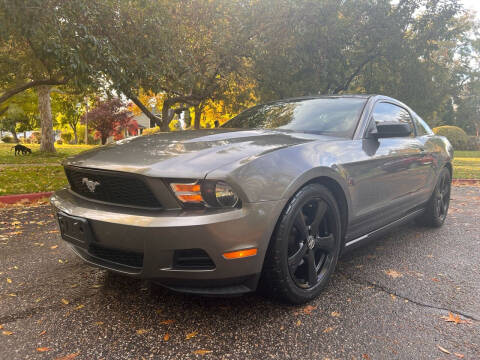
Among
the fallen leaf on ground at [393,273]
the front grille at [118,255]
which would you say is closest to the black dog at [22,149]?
the front grille at [118,255]

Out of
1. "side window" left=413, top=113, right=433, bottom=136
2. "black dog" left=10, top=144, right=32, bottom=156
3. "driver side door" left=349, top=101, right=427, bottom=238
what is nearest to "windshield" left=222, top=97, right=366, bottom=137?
"driver side door" left=349, top=101, right=427, bottom=238

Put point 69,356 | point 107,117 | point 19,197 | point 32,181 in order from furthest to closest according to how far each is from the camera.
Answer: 1. point 107,117
2. point 32,181
3. point 19,197
4. point 69,356

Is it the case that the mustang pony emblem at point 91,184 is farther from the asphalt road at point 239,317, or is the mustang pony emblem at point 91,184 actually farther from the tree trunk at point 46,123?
the tree trunk at point 46,123

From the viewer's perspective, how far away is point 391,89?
13.0 metres

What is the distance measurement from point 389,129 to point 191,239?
1.94 m

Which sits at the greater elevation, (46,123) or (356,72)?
(356,72)

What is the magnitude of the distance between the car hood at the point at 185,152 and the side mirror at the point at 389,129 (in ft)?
1.61

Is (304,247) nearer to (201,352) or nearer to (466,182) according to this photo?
(201,352)

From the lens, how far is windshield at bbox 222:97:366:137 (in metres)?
2.98

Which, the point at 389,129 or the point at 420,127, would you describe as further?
the point at 420,127

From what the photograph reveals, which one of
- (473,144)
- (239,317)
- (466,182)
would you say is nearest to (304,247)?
(239,317)

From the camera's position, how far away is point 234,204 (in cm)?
189

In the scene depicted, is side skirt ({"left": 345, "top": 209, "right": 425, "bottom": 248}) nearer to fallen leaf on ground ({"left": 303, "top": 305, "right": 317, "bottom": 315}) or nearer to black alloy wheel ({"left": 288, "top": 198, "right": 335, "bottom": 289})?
black alloy wheel ({"left": 288, "top": 198, "right": 335, "bottom": 289})

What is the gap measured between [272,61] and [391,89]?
4654 mm
